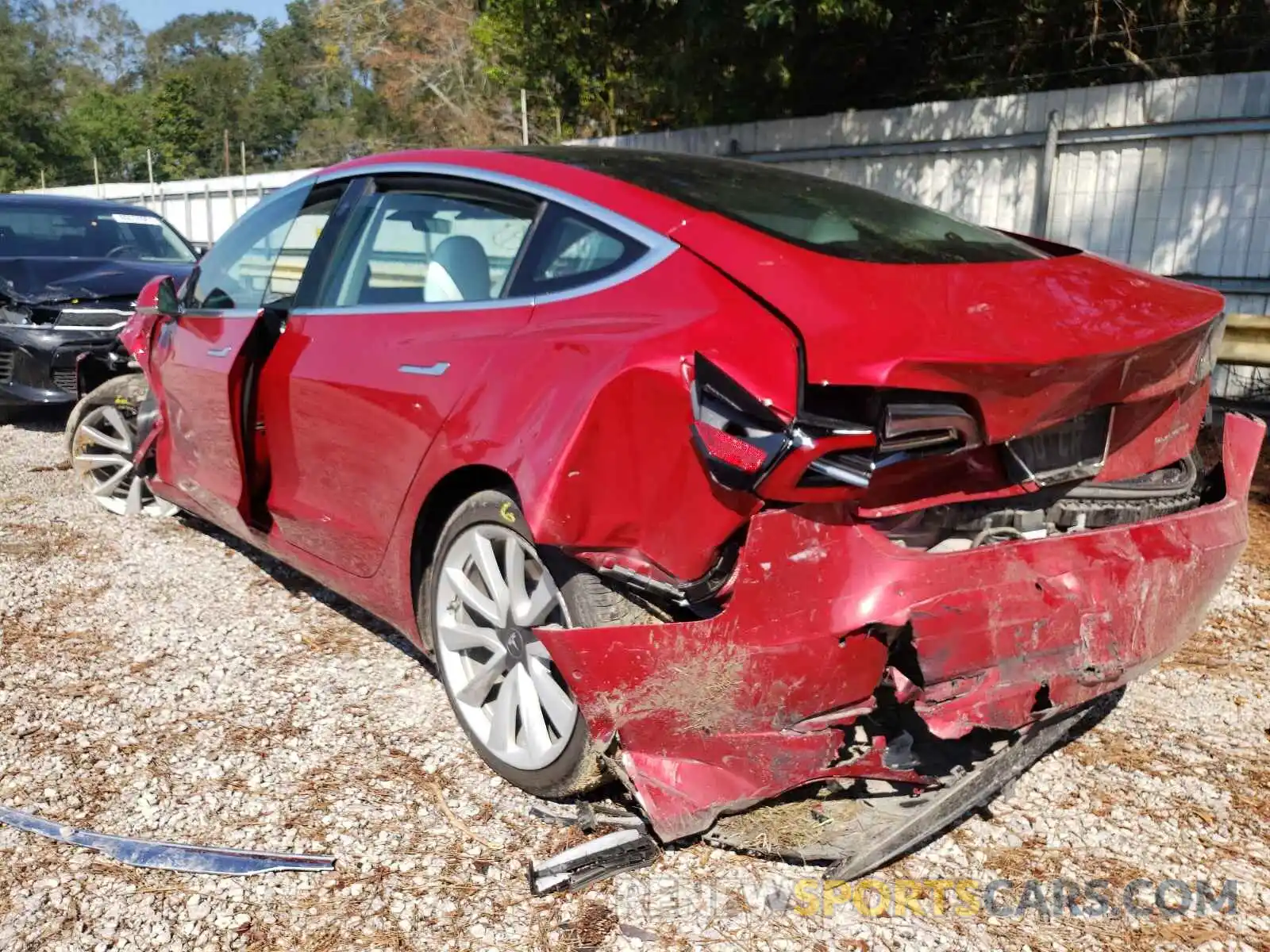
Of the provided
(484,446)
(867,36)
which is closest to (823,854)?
(484,446)

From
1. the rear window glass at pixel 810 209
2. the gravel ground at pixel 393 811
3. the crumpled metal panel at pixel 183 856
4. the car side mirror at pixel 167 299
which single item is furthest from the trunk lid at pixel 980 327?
the car side mirror at pixel 167 299

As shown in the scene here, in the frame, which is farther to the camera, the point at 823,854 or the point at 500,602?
the point at 500,602

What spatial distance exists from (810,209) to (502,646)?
1472mm

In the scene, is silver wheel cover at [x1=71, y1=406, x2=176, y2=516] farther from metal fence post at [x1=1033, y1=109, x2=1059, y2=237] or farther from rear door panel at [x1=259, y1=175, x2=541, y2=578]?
metal fence post at [x1=1033, y1=109, x2=1059, y2=237]

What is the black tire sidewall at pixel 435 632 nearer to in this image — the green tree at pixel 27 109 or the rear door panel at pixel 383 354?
the rear door panel at pixel 383 354

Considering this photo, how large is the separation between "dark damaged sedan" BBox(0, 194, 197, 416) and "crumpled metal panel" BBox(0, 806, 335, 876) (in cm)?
489

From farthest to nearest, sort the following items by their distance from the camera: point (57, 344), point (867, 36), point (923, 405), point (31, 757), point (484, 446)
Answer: point (867, 36)
point (57, 344)
point (31, 757)
point (484, 446)
point (923, 405)

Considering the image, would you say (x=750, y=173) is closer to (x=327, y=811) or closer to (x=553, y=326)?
(x=553, y=326)

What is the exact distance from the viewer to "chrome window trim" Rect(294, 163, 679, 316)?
101 inches

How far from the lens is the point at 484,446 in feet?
8.93

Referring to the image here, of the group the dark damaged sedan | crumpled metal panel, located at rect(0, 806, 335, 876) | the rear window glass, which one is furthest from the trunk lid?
the dark damaged sedan

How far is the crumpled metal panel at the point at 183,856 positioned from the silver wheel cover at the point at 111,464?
312cm

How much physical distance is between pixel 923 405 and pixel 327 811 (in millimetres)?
1885

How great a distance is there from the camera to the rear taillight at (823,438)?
7.06 feet
